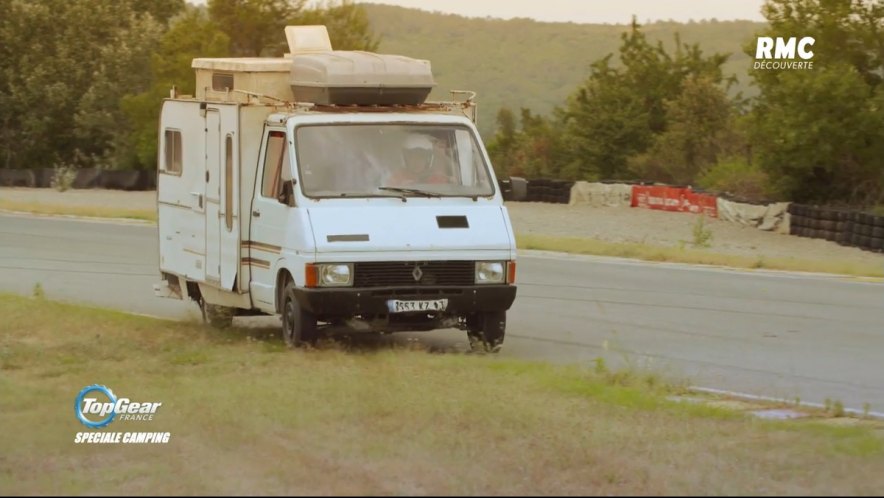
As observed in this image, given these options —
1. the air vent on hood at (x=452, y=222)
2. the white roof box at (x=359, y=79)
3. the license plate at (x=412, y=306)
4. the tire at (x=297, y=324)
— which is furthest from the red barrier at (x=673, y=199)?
the tire at (x=297, y=324)

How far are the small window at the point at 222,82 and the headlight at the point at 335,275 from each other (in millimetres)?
2749

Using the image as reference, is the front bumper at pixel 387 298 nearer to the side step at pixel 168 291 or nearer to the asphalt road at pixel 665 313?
the asphalt road at pixel 665 313

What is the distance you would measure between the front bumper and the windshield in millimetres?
962

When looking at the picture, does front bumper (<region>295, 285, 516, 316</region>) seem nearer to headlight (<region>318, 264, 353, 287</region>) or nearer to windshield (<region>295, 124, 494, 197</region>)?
headlight (<region>318, 264, 353, 287</region>)

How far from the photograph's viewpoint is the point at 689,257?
2439 cm

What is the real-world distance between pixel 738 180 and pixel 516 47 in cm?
10459

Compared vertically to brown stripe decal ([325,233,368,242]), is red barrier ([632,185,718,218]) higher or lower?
lower

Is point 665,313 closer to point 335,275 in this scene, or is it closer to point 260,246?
point 260,246

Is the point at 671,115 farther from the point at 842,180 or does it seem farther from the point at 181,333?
the point at 181,333

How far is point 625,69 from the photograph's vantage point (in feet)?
193

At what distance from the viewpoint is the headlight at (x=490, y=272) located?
42.5 ft

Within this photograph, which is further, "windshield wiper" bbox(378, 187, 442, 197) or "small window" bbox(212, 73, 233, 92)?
"small window" bbox(212, 73, 233, 92)

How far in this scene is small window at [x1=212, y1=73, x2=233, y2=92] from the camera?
14368 millimetres

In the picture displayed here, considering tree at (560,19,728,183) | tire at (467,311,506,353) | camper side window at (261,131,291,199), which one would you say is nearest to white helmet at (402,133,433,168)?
camper side window at (261,131,291,199)
